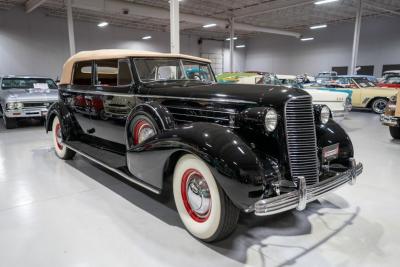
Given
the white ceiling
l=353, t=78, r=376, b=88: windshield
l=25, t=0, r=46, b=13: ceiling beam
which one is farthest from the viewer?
the white ceiling

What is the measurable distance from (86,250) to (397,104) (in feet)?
21.2

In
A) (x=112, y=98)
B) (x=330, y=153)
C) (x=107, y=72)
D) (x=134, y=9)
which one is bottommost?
(x=330, y=153)

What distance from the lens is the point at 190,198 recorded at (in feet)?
8.42

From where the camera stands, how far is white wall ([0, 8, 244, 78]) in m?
14.9

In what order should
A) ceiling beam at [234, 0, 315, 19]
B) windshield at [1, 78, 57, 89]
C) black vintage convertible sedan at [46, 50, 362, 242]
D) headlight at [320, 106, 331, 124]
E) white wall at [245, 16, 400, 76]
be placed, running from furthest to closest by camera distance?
white wall at [245, 16, 400, 76] → ceiling beam at [234, 0, 315, 19] → windshield at [1, 78, 57, 89] → headlight at [320, 106, 331, 124] → black vintage convertible sedan at [46, 50, 362, 242]

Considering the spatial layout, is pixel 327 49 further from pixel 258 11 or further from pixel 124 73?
pixel 124 73

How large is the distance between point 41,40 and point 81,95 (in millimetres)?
14249

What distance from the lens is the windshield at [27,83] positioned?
8.34 m

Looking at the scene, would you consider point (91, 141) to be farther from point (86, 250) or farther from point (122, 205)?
point (86, 250)

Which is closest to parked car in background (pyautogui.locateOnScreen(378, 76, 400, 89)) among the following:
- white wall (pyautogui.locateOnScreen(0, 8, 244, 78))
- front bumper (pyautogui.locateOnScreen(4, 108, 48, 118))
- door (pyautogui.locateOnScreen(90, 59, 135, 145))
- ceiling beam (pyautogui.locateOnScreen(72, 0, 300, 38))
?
ceiling beam (pyautogui.locateOnScreen(72, 0, 300, 38))

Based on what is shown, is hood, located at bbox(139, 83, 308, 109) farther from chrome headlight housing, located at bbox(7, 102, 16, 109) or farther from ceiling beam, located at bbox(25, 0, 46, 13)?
ceiling beam, located at bbox(25, 0, 46, 13)

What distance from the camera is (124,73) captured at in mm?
3672

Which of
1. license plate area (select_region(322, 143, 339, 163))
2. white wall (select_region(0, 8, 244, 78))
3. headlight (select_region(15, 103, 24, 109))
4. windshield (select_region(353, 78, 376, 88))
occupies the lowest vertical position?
license plate area (select_region(322, 143, 339, 163))

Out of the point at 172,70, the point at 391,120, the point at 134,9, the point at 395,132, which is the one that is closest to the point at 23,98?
the point at 172,70
